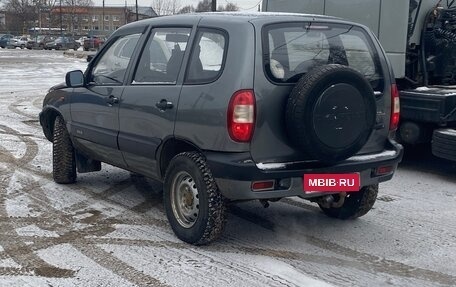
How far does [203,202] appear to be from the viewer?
451cm

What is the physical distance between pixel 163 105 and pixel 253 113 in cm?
91

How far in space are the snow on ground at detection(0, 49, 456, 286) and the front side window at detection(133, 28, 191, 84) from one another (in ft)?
4.24

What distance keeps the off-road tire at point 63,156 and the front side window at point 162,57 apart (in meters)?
1.65

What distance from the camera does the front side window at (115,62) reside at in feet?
18.2

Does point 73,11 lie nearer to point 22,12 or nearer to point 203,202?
point 22,12

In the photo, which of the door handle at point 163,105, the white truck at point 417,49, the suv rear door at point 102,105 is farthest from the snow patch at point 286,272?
the white truck at point 417,49

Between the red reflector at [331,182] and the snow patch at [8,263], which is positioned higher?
the red reflector at [331,182]

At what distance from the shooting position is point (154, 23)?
17.7 feet

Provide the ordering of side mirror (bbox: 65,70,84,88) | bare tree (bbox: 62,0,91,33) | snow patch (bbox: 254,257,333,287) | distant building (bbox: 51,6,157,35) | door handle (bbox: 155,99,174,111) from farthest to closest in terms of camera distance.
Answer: distant building (bbox: 51,6,157,35) → bare tree (bbox: 62,0,91,33) → side mirror (bbox: 65,70,84,88) → door handle (bbox: 155,99,174,111) → snow patch (bbox: 254,257,333,287)

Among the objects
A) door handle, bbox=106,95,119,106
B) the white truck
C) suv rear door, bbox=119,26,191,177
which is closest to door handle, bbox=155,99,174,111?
suv rear door, bbox=119,26,191,177

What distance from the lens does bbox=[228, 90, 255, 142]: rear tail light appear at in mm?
4230

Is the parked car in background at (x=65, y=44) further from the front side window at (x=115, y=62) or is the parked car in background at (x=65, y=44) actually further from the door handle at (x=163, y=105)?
the door handle at (x=163, y=105)

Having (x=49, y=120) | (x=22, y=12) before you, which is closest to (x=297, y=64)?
(x=49, y=120)

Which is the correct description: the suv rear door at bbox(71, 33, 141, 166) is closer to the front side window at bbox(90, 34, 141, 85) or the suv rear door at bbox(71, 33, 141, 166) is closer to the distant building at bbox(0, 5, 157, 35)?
the front side window at bbox(90, 34, 141, 85)
